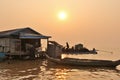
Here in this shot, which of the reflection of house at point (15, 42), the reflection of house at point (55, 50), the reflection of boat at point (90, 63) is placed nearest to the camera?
the reflection of boat at point (90, 63)

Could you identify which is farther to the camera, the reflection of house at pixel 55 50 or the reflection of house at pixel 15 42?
the reflection of house at pixel 55 50

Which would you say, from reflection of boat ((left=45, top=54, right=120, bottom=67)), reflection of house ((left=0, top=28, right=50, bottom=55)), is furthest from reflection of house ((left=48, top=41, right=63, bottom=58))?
reflection of boat ((left=45, top=54, right=120, bottom=67))

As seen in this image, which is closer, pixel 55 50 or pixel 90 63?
pixel 90 63

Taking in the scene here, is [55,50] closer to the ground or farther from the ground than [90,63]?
farther from the ground

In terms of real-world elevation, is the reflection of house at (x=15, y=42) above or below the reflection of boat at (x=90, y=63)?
above

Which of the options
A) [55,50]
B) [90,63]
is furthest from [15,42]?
[90,63]

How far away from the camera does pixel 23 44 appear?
34.1m

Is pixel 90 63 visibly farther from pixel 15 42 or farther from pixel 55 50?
pixel 15 42

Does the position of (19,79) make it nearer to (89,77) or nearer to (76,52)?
(89,77)

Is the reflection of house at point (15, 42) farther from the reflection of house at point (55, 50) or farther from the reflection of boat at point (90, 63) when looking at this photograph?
the reflection of boat at point (90, 63)

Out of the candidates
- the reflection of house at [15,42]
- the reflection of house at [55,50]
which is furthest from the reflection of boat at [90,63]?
the reflection of house at [15,42]

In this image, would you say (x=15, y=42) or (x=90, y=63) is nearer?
(x=90, y=63)

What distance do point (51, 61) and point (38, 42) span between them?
633cm

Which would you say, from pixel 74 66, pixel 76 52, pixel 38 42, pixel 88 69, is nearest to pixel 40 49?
pixel 38 42
